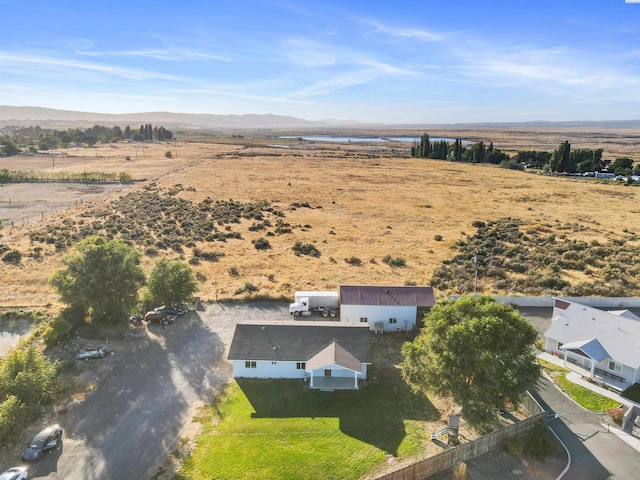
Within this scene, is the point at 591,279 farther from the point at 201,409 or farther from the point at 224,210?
the point at 224,210

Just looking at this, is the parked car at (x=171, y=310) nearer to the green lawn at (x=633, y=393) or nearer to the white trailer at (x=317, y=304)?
the white trailer at (x=317, y=304)

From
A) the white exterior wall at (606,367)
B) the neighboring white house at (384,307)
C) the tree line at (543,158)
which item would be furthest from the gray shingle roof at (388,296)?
the tree line at (543,158)

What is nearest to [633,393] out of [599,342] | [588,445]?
[599,342]

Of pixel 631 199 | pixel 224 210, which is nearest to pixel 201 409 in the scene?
pixel 224 210

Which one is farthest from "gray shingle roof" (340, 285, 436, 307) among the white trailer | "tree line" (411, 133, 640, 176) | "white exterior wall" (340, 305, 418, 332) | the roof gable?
"tree line" (411, 133, 640, 176)

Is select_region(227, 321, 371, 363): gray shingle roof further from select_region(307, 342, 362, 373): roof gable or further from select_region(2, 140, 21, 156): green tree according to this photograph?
select_region(2, 140, 21, 156): green tree
